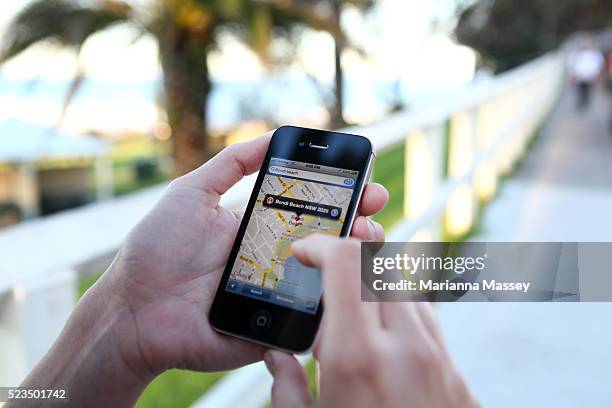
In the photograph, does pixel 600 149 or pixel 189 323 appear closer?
pixel 189 323

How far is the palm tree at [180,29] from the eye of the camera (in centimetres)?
819

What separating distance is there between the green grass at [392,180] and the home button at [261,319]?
117 inches

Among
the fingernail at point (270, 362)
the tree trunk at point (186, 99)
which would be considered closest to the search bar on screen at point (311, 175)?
the fingernail at point (270, 362)

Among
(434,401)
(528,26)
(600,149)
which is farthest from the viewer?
(528,26)

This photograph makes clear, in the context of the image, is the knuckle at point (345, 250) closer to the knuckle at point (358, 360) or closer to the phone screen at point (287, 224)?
the knuckle at point (358, 360)

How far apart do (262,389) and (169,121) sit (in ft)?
23.5

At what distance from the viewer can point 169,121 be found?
29.4 feet

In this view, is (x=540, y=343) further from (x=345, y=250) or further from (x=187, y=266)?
(x=345, y=250)

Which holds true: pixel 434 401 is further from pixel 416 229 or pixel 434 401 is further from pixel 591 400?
pixel 416 229

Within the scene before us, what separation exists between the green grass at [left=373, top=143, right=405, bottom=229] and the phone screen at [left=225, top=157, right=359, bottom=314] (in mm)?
2845

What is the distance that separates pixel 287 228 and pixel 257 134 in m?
7.31

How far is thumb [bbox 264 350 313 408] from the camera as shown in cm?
86

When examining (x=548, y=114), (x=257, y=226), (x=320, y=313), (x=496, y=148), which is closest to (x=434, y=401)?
(x=320, y=313)

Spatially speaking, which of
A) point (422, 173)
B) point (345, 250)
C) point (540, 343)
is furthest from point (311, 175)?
point (422, 173)
